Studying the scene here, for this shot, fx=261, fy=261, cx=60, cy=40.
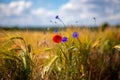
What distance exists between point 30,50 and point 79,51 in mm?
658

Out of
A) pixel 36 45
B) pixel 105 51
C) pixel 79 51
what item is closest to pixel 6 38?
pixel 36 45

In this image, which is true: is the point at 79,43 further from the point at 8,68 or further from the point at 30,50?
the point at 8,68

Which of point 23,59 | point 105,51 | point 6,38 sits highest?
point 6,38

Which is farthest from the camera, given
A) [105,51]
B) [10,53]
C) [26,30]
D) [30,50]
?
[105,51]

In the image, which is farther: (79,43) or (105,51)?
(105,51)

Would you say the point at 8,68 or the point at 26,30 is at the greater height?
the point at 26,30

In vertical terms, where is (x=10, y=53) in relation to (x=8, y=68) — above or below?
above

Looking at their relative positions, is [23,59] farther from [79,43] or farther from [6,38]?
[79,43]

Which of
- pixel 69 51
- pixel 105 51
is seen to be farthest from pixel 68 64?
pixel 105 51

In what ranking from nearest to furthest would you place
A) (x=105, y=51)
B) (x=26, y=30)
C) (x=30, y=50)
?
(x=30, y=50), (x=26, y=30), (x=105, y=51)

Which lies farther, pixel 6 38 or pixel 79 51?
pixel 79 51

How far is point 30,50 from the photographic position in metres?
2.92

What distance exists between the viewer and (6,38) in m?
2.84

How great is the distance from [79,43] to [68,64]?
407 mm
